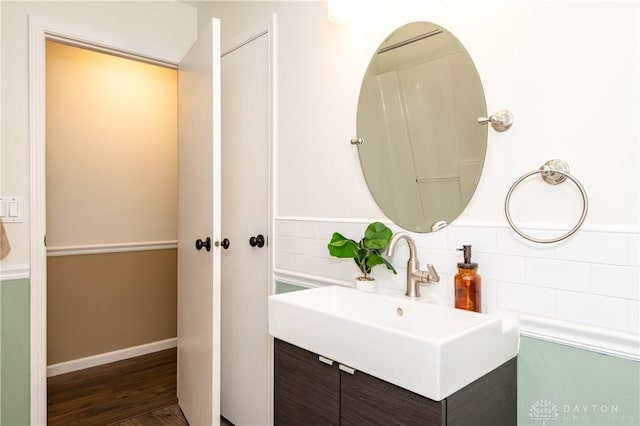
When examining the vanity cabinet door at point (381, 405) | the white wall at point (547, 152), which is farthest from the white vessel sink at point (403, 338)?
the white wall at point (547, 152)

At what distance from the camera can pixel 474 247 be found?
126cm

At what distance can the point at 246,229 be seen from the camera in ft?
7.22

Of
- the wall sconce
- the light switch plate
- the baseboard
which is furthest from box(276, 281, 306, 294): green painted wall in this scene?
the baseboard

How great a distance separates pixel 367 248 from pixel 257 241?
2.49 feet

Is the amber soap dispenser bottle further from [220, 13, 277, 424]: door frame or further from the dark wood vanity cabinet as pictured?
[220, 13, 277, 424]: door frame

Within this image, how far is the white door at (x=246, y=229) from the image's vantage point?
6.77ft

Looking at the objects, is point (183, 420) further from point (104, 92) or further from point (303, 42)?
point (104, 92)

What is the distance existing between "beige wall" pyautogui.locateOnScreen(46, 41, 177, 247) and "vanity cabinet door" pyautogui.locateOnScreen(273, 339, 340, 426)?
2.28m

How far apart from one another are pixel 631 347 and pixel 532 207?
39 cm

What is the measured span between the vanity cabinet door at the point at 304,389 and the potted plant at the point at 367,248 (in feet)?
1.17

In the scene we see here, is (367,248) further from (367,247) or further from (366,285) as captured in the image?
(366,285)

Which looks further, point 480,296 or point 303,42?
point 303,42

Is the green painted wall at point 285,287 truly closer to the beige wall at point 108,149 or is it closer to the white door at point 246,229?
the white door at point 246,229

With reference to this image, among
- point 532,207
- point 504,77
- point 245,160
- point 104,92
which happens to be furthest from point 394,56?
point 104,92
